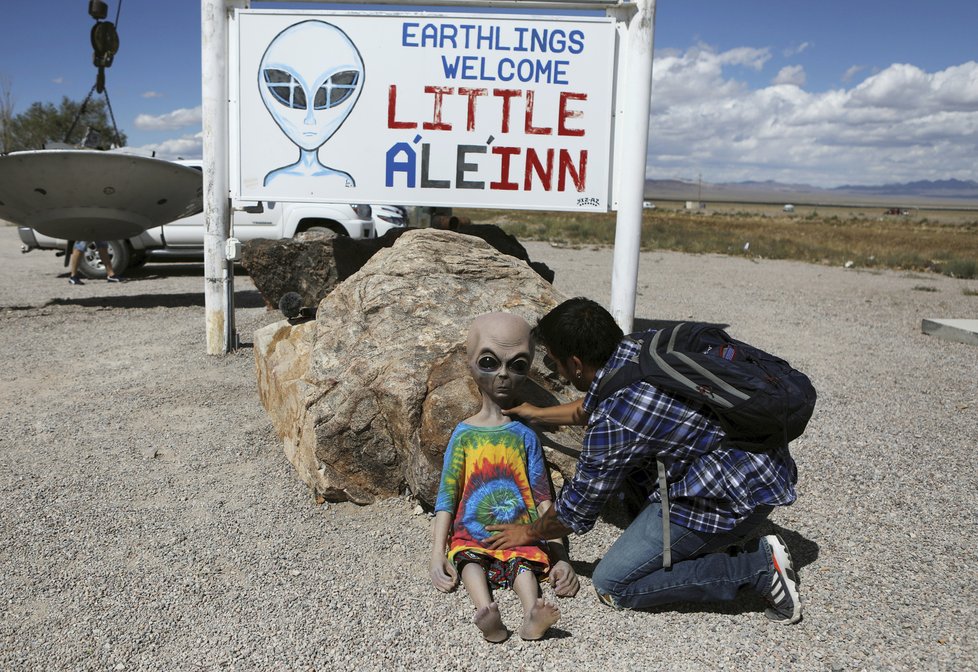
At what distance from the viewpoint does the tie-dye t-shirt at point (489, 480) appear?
11.1 ft

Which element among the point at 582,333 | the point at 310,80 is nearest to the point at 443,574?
the point at 582,333

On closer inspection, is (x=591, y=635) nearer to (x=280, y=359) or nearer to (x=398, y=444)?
(x=398, y=444)

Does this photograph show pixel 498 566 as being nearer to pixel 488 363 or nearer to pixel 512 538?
pixel 512 538

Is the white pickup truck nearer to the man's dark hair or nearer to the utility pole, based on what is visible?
the utility pole

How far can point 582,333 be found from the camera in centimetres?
312

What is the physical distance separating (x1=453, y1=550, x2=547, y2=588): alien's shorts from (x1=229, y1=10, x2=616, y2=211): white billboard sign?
3943 mm

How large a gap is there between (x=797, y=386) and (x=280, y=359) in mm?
3382

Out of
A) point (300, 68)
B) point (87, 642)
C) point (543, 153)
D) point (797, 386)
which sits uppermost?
point (300, 68)

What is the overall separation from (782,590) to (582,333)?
1.22 m

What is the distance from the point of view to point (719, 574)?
3119mm

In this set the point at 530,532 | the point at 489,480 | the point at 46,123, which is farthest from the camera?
the point at 46,123

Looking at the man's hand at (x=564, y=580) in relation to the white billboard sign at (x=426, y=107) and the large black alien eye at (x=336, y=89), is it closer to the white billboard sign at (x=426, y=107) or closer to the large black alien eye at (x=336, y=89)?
the white billboard sign at (x=426, y=107)

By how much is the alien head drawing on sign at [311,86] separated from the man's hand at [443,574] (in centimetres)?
424

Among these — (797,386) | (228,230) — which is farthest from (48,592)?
(228,230)
